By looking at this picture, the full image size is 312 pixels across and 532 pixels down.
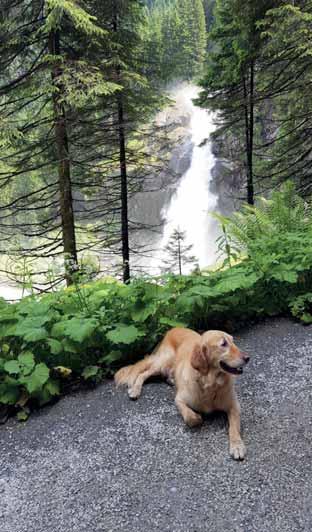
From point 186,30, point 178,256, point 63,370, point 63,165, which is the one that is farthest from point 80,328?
point 186,30

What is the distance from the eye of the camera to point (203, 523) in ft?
6.39

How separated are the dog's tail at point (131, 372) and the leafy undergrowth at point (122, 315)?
150 millimetres

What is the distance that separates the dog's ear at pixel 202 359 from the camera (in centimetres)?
246

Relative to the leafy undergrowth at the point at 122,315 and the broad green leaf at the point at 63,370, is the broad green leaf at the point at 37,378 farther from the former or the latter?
the broad green leaf at the point at 63,370

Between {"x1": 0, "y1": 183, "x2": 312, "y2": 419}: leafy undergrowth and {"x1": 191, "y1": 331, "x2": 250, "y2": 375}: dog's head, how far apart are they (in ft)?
2.51

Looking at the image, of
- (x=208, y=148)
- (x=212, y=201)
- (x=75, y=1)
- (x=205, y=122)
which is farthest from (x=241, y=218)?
(x=205, y=122)

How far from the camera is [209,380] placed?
8.14 feet

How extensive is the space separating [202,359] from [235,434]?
0.49 m

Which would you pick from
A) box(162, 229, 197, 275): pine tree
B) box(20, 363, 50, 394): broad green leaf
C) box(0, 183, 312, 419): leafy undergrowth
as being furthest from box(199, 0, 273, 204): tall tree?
box(20, 363, 50, 394): broad green leaf

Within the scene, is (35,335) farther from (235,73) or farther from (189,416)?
(235,73)

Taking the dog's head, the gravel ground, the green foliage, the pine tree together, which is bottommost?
the gravel ground

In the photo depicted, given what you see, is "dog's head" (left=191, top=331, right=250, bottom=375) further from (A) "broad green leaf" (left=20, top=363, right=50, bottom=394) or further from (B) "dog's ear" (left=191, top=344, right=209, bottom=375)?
(A) "broad green leaf" (left=20, top=363, right=50, bottom=394)

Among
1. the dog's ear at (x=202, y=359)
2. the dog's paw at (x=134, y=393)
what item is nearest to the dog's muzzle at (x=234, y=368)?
the dog's ear at (x=202, y=359)

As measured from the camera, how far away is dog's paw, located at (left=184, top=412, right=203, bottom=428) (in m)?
2.56
